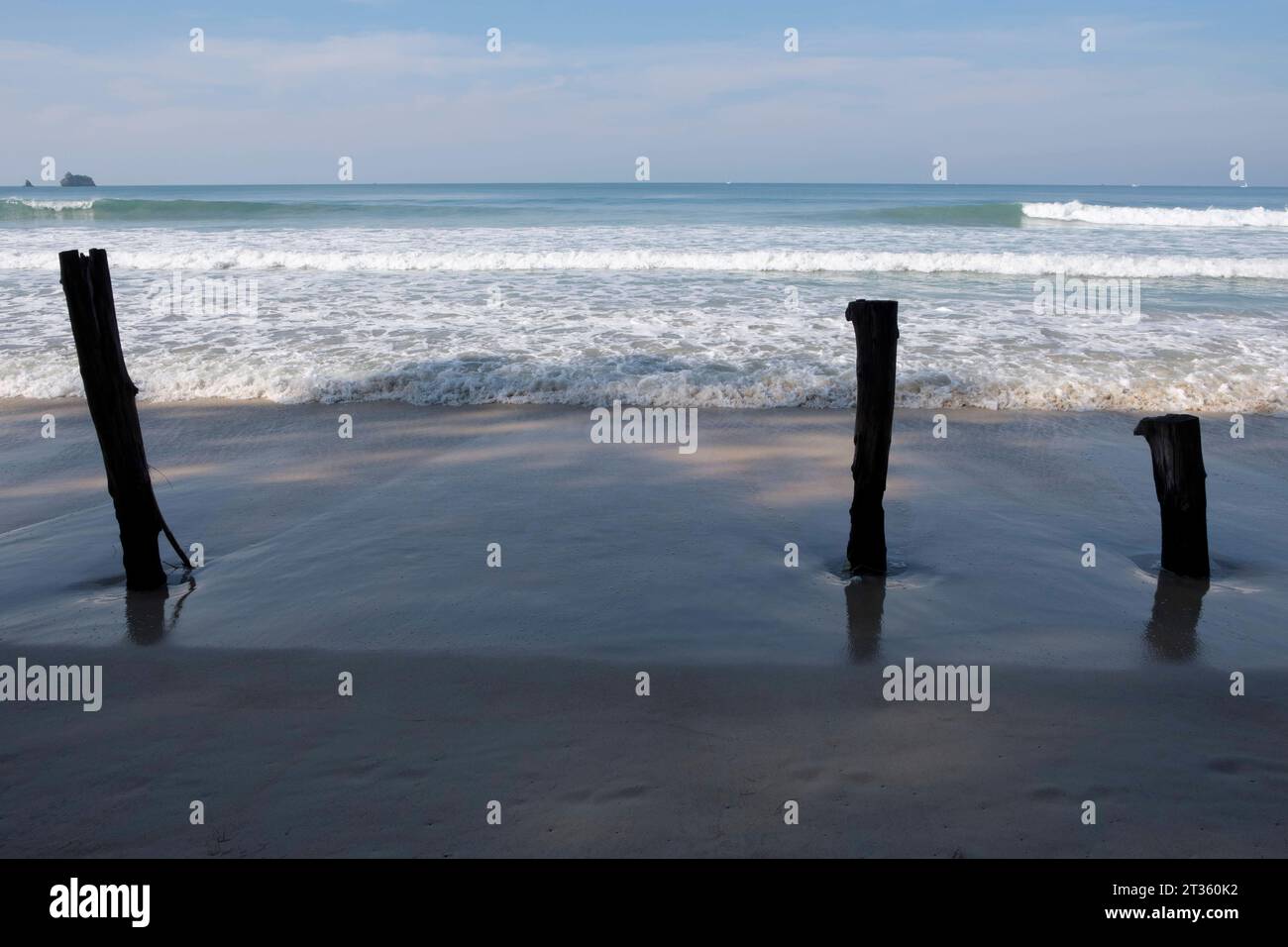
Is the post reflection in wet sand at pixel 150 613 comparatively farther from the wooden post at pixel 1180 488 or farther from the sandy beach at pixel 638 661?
the wooden post at pixel 1180 488

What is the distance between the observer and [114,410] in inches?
199

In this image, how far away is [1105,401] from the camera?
31.9 ft

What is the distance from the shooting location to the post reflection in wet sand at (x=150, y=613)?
4.65 metres

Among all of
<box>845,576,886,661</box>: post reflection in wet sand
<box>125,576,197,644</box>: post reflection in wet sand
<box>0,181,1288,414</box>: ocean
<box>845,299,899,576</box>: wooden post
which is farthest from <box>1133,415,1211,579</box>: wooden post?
<box>125,576,197,644</box>: post reflection in wet sand

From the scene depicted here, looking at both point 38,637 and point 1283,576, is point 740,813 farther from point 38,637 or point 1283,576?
point 1283,576

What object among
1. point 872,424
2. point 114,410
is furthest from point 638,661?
point 114,410

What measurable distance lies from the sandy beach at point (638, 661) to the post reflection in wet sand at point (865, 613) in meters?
0.02

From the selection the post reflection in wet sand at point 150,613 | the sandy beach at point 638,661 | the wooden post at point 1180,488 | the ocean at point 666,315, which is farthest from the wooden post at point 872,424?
the ocean at point 666,315

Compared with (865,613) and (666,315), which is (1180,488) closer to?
(865,613)

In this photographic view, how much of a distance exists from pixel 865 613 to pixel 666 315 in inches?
391

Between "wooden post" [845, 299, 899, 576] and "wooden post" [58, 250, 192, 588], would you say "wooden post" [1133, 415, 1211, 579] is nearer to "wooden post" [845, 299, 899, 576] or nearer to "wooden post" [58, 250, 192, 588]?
"wooden post" [845, 299, 899, 576]

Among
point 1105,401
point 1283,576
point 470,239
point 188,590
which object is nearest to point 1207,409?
point 1105,401

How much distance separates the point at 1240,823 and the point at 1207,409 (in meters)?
7.78

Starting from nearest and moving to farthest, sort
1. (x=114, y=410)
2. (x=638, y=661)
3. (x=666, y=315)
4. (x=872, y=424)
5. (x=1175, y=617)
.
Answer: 1. (x=638, y=661)
2. (x=1175, y=617)
3. (x=114, y=410)
4. (x=872, y=424)
5. (x=666, y=315)
